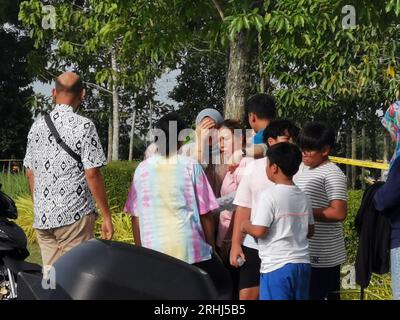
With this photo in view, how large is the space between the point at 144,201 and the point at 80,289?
5.48 ft

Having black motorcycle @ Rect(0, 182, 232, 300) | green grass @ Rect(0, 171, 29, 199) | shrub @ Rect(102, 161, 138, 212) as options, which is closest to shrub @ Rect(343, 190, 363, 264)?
shrub @ Rect(102, 161, 138, 212)

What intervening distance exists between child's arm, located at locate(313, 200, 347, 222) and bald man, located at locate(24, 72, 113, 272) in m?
1.23

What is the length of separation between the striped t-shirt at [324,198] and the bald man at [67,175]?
1.18m

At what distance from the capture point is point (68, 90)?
446cm

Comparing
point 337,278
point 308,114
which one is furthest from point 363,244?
point 308,114

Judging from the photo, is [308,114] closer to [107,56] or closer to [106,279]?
[107,56]

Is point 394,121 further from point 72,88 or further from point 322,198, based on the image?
point 72,88

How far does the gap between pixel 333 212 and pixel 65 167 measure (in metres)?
1.56

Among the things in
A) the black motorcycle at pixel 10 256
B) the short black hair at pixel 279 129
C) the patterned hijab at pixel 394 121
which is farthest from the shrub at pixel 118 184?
the patterned hijab at pixel 394 121

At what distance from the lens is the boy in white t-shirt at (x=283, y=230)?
3820mm

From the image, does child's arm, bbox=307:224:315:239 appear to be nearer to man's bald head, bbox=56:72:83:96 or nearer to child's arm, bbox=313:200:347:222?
child's arm, bbox=313:200:347:222

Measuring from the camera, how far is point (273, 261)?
385 cm

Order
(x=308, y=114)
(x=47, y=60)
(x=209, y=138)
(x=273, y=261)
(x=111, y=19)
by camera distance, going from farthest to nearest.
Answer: (x=47, y=60)
(x=308, y=114)
(x=111, y=19)
(x=209, y=138)
(x=273, y=261)

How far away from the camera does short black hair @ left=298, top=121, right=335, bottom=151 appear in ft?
13.6
